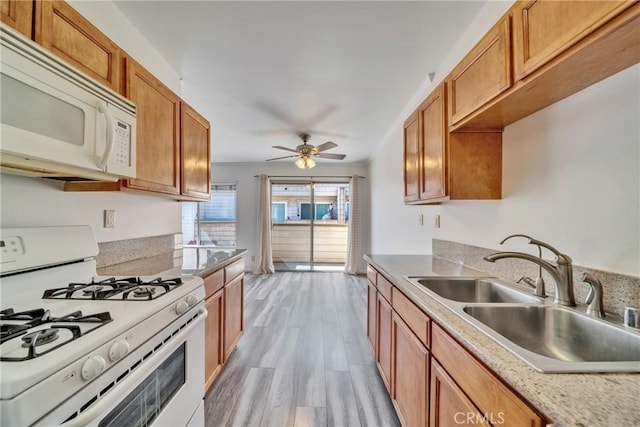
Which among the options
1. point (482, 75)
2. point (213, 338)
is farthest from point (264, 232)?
point (482, 75)

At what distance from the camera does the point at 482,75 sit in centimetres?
130

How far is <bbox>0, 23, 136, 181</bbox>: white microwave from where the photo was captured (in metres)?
0.79

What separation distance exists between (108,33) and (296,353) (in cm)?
273

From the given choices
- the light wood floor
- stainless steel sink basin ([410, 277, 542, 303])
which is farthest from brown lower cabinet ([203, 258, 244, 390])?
stainless steel sink basin ([410, 277, 542, 303])

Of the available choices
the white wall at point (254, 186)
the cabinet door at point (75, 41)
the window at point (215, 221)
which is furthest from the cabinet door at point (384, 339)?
the window at point (215, 221)

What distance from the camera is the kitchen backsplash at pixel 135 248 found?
164cm

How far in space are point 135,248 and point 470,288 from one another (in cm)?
228

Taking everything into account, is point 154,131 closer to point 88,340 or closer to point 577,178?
point 88,340

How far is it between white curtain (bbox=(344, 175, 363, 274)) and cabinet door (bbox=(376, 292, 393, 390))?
3.62m

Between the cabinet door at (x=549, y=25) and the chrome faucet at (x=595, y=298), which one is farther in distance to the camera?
the chrome faucet at (x=595, y=298)

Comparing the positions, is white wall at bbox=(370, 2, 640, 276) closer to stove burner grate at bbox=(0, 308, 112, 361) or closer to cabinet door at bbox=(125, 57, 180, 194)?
stove burner grate at bbox=(0, 308, 112, 361)

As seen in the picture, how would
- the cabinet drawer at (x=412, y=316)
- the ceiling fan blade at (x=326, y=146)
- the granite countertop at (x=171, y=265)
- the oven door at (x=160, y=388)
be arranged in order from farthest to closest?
1. the ceiling fan blade at (x=326, y=146)
2. the granite countertop at (x=171, y=265)
3. the cabinet drawer at (x=412, y=316)
4. the oven door at (x=160, y=388)

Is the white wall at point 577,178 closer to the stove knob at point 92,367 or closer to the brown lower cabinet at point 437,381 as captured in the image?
the brown lower cabinet at point 437,381

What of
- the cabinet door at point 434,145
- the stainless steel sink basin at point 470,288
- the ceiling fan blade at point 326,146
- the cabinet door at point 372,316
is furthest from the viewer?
the ceiling fan blade at point 326,146
